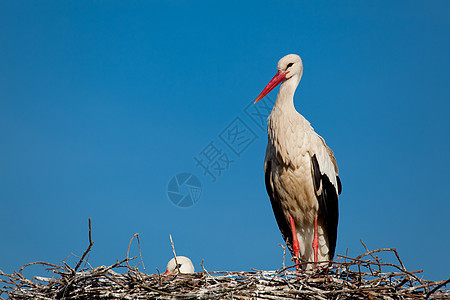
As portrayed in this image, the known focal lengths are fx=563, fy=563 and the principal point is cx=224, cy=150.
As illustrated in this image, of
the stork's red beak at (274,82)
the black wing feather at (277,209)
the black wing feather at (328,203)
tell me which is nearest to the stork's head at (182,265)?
the black wing feather at (277,209)

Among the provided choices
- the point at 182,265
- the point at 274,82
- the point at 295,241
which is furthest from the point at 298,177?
the point at 182,265

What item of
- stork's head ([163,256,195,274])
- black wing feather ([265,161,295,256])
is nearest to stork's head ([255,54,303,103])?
black wing feather ([265,161,295,256])

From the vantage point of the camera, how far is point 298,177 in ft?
14.9

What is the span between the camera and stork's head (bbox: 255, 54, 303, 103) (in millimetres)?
4832

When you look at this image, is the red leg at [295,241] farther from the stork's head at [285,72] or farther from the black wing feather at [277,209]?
the stork's head at [285,72]

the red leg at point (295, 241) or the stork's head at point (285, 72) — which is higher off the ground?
the stork's head at point (285, 72)

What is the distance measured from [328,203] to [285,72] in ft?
3.86

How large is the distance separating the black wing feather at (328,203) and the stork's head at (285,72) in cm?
74

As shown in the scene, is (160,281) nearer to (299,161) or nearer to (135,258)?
(135,258)

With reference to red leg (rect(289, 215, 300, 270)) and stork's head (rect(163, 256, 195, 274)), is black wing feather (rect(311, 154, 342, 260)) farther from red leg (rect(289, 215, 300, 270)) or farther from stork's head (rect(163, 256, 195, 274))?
stork's head (rect(163, 256, 195, 274))

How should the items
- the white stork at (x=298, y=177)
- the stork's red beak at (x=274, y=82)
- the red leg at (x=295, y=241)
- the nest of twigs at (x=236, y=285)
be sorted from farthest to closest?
1. the stork's red beak at (x=274, y=82)
2. the red leg at (x=295, y=241)
3. the white stork at (x=298, y=177)
4. the nest of twigs at (x=236, y=285)

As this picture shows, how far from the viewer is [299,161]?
178 inches

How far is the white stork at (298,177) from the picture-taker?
4.53 metres

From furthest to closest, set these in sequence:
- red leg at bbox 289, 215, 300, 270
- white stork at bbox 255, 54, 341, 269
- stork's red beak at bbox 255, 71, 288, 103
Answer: stork's red beak at bbox 255, 71, 288, 103, red leg at bbox 289, 215, 300, 270, white stork at bbox 255, 54, 341, 269
